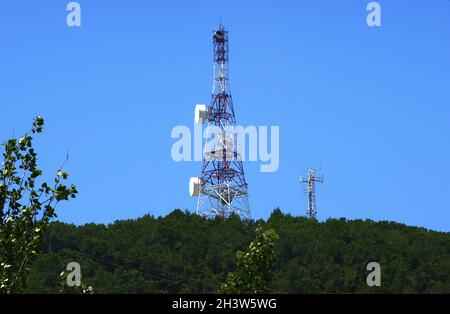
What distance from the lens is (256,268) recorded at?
125 feet

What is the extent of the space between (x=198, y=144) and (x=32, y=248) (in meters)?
64.2

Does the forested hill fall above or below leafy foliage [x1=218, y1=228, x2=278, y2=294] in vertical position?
above

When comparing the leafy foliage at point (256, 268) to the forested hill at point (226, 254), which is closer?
the leafy foliage at point (256, 268)

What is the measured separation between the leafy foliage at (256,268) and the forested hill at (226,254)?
55.8 metres

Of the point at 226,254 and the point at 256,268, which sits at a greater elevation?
the point at 226,254

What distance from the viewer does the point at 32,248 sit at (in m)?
23.4

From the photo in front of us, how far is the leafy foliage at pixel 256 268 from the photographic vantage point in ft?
124

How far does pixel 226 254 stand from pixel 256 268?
6245 centimetres

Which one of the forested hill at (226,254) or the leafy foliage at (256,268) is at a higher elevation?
the forested hill at (226,254)

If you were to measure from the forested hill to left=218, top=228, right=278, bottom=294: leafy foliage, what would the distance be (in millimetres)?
55791

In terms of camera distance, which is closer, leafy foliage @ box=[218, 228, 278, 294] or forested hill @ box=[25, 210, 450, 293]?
leafy foliage @ box=[218, 228, 278, 294]

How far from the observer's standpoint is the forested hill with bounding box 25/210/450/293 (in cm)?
9644

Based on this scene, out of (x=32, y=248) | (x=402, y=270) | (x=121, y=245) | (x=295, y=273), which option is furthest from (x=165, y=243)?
(x=32, y=248)
